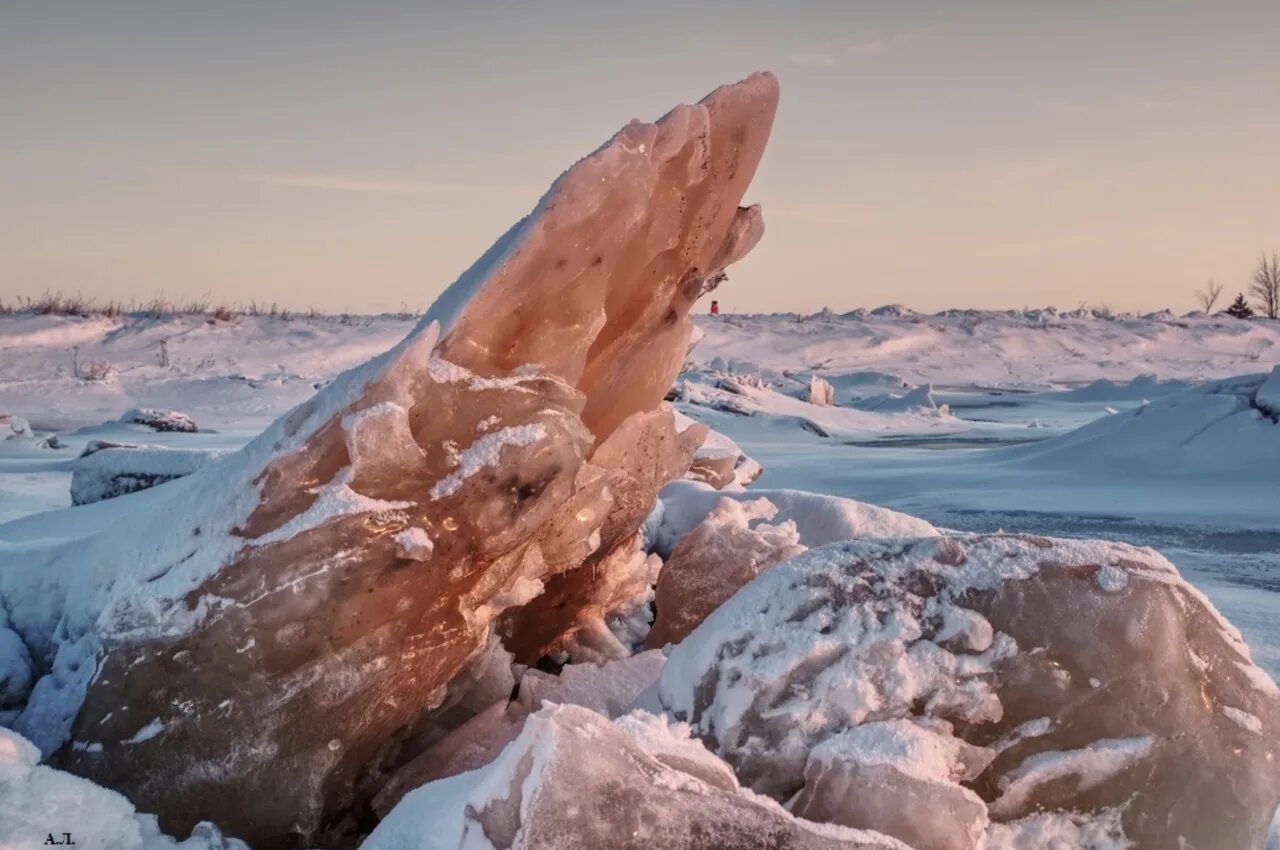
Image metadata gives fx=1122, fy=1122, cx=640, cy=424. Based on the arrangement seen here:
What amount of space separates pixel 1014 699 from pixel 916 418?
38.1 ft

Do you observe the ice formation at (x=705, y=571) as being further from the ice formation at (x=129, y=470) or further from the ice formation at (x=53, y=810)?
the ice formation at (x=129, y=470)

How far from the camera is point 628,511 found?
257 centimetres

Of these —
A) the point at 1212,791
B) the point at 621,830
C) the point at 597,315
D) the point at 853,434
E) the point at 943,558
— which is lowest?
the point at 853,434

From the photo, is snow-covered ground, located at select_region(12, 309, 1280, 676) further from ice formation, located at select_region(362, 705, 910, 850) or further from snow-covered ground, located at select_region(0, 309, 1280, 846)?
ice formation, located at select_region(362, 705, 910, 850)

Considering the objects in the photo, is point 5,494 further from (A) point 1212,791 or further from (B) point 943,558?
(A) point 1212,791

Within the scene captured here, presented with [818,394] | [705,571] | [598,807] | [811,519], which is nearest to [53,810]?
[598,807]

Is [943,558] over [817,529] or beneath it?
over

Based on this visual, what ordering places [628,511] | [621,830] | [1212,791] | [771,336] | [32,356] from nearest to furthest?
[621,830] < [1212,791] < [628,511] < [32,356] < [771,336]

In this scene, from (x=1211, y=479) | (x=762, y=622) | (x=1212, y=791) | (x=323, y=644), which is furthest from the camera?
(x=1211, y=479)

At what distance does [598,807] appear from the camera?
128 centimetres

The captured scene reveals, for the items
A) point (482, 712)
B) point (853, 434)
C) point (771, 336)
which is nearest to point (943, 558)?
point (482, 712)

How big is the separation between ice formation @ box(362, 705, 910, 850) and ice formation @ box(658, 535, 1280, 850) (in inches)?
8.5

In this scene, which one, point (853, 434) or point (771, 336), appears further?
point (771, 336)

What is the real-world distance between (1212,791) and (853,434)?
32.6ft
